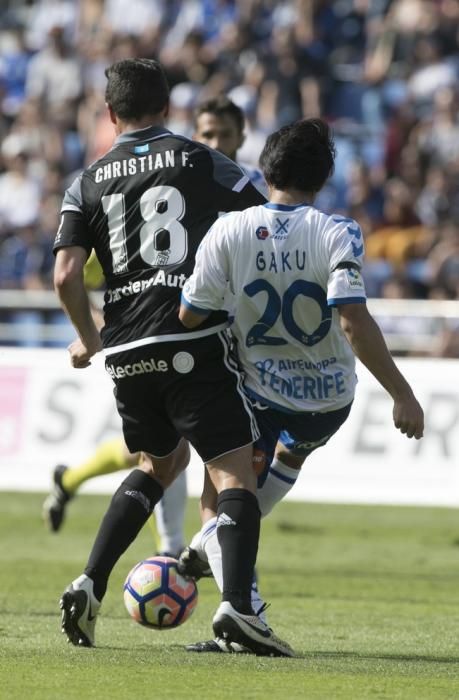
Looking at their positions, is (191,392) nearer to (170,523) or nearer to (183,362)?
(183,362)

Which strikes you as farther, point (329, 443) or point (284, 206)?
point (329, 443)

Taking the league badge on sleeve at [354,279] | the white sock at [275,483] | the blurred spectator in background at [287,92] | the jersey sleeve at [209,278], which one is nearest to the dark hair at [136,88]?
the jersey sleeve at [209,278]

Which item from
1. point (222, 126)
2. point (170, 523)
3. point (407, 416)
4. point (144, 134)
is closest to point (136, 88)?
point (144, 134)

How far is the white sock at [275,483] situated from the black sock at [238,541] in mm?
844

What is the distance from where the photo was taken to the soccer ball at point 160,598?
623 centimetres

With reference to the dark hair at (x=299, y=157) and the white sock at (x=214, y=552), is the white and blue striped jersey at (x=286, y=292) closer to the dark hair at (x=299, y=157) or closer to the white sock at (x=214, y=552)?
the dark hair at (x=299, y=157)

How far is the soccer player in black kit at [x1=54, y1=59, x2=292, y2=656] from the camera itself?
5.82m

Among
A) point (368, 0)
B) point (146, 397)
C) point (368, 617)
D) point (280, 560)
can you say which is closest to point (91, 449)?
point (280, 560)

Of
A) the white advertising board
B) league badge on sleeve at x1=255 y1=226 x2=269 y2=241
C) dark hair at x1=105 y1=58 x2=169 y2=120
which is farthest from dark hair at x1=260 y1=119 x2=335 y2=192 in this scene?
the white advertising board

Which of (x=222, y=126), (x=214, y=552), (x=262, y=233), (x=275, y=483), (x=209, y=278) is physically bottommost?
(x=214, y=552)

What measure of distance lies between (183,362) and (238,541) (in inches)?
30.3

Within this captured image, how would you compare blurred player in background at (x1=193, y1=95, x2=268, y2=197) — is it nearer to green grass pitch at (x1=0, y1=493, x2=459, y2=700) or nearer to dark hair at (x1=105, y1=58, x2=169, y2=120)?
dark hair at (x1=105, y1=58, x2=169, y2=120)

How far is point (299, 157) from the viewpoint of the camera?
5742mm

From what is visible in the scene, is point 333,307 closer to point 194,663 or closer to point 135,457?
point 194,663
